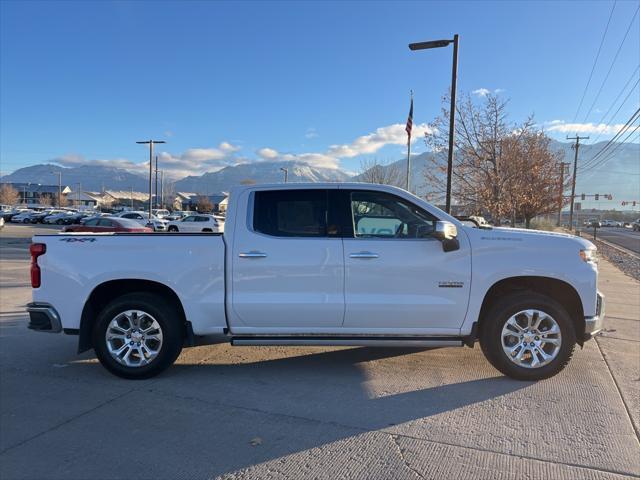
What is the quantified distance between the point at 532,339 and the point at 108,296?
4391 mm

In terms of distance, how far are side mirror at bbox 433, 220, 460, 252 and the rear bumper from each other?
3868 millimetres

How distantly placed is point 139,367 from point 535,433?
3676 millimetres

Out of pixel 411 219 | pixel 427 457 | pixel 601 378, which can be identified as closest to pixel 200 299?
pixel 411 219

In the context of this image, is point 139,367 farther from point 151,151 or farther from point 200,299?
point 151,151

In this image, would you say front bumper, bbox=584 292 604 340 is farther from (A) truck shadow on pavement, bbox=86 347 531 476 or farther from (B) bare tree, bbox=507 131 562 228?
(B) bare tree, bbox=507 131 562 228

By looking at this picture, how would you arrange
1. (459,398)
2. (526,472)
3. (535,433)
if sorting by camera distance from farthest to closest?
(459,398)
(535,433)
(526,472)

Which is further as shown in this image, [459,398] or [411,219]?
[411,219]

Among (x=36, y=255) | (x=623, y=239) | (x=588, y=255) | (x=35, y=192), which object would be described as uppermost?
(x=35, y=192)

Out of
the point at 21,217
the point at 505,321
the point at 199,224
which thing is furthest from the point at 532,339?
the point at 21,217

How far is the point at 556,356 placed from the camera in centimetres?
462

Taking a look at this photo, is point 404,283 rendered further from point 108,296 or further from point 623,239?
point 623,239

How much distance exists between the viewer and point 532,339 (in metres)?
4.63

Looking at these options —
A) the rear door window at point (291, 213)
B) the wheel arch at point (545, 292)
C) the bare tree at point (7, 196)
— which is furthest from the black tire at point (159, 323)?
the bare tree at point (7, 196)

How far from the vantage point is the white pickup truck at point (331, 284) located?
4.58m
